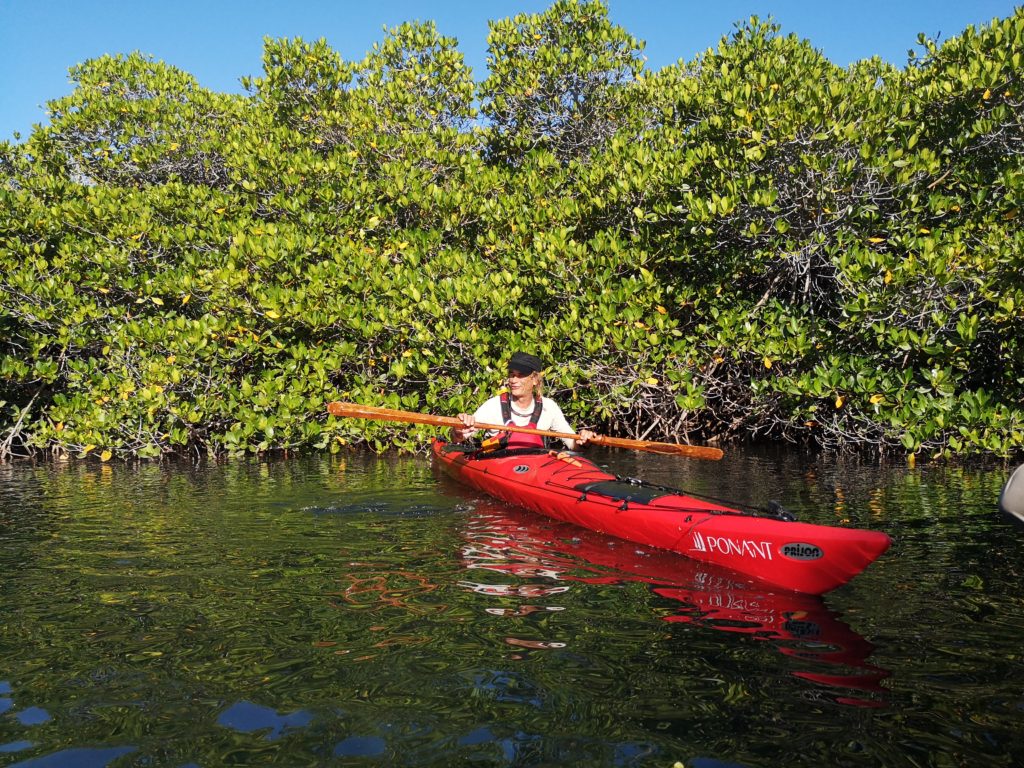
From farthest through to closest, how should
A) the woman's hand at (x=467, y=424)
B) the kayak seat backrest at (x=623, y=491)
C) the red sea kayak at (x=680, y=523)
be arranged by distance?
the woman's hand at (x=467, y=424)
the kayak seat backrest at (x=623, y=491)
the red sea kayak at (x=680, y=523)

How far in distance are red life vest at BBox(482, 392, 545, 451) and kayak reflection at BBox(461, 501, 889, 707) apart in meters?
1.57

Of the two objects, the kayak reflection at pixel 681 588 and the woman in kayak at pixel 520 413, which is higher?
the woman in kayak at pixel 520 413

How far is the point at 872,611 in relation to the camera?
426 cm

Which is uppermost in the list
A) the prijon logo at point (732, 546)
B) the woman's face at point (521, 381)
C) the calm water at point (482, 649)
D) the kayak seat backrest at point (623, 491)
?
the woman's face at point (521, 381)

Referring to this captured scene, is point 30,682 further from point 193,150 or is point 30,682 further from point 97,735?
point 193,150

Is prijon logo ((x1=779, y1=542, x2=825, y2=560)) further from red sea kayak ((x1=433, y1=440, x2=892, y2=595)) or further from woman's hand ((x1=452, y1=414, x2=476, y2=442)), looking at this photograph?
woman's hand ((x1=452, y1=414, x2=476, y2=442))

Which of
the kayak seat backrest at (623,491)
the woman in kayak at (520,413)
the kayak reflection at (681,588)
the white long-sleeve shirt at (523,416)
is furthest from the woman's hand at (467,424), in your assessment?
the kayak seat backrest at (623,491)

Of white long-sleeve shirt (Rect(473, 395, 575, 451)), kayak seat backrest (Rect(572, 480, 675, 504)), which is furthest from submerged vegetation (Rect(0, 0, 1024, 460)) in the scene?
kayak seat backrest (Rect(572, 480, 675, 504))

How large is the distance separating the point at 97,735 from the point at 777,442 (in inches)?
452

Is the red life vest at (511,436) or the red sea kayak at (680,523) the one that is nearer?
the red sea kayak at (680,523)

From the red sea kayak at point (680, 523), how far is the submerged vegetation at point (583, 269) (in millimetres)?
3928

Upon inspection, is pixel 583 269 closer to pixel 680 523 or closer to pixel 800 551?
pixel 680 523

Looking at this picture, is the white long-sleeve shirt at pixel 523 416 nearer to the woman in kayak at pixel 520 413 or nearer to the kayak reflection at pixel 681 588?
the woman in kayak at pixel 520 413

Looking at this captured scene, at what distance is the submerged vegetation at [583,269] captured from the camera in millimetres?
9844
